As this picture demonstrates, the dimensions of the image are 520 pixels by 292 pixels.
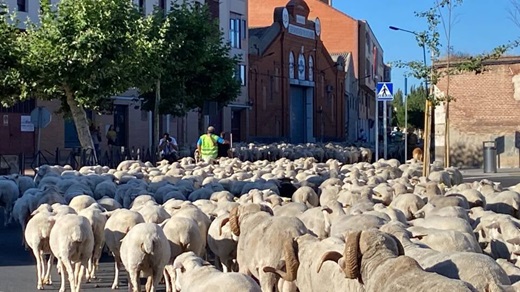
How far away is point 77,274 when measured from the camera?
→ 1188 cm

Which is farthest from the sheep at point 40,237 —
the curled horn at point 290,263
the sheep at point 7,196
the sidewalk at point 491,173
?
the sidewalk at point 491,173

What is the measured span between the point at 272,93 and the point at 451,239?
52855 millimetres

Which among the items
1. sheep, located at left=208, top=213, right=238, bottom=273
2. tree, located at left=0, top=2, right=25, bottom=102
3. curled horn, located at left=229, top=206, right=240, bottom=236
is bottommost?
sheep, located at left=208, top=213, right=238, bottom=273

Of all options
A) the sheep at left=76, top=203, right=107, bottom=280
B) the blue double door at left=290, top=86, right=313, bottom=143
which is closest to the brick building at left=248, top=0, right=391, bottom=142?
the blue double door at left=290, top=86, right=313, bottom=143

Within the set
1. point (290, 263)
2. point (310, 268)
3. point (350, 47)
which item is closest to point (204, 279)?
point (310, 268)

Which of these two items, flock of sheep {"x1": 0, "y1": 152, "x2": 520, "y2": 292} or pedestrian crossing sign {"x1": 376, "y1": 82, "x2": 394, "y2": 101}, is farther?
pedestrian crossing sign {"x1": 376, "y1": 82, "x2": 394, "y2": 101}

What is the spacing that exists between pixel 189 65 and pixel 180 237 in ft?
83.3

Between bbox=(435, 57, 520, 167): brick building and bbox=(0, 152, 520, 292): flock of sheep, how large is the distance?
62.5ft

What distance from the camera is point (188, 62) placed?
3622 centimetres

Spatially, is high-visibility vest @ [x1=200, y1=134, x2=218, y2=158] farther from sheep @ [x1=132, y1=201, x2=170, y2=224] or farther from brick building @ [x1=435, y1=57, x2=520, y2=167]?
sheep @ [x1=132, y1=201, x2=170, y2=224]

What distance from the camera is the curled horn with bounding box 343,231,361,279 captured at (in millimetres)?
7730

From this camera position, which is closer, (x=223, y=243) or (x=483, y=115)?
(x=223, y=243)

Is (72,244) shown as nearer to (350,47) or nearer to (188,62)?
(188,62)

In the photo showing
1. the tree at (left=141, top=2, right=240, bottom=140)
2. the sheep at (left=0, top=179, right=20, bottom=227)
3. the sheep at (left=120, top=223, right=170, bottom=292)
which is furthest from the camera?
the tree at (left=141, top=2, right=240, bottom=140)
